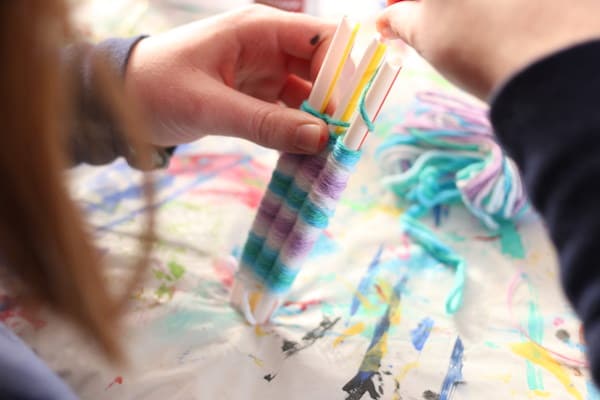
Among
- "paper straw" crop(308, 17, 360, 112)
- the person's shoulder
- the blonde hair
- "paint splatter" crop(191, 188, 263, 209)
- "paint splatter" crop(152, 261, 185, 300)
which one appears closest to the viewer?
the blonde hair

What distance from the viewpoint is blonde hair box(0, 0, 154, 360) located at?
22 centimetres

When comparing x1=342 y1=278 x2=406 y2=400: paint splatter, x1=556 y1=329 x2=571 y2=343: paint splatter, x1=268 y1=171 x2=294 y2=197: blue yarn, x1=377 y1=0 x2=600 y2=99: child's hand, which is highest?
x1=377 y1=0 x2=600 y2=99: child's hand

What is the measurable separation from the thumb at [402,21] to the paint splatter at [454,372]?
0.96 ft

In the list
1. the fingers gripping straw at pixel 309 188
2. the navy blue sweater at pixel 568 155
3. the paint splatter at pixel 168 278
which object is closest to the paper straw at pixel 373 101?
the fingers gripping straw at pixel 309 188

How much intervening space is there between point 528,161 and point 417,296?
314 mm

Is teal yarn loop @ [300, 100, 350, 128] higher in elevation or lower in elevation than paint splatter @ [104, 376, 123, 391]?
higher

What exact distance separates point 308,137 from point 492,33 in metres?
0.17

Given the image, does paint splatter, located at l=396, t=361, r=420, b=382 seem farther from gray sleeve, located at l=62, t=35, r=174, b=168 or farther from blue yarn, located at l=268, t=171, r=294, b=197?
gray sleeve, located at l=62, t=35, r=174, b=168

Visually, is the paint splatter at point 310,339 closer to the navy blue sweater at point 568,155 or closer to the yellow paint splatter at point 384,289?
the yellow paint splatter at point 384,289

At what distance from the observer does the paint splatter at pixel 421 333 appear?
52 cm

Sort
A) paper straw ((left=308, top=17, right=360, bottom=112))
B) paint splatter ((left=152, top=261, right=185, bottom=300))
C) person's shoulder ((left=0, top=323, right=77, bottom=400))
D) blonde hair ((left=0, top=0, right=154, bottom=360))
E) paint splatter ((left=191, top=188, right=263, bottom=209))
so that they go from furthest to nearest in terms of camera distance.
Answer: paint splatter ((left=191, top=188, right=263, bottom=209)), paint splatter ((left=152, top=261, right=185, bottom=300)), paper straw ((left=308, top=17, right=360, bottom=112)), person's shoulder ((left=0, top=323, right=77, bottom=400)), blonde hair ((left=0, top=0, right=154, bottom=360))

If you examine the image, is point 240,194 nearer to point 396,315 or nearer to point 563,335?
point 396,315

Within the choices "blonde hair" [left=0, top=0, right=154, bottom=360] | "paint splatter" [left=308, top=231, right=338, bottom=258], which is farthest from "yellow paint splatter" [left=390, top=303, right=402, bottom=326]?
"blonde hair" [left=0, top=0, right=154, bottom=360]

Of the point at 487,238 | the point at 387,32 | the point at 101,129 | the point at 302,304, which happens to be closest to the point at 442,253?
the point at 487,238
